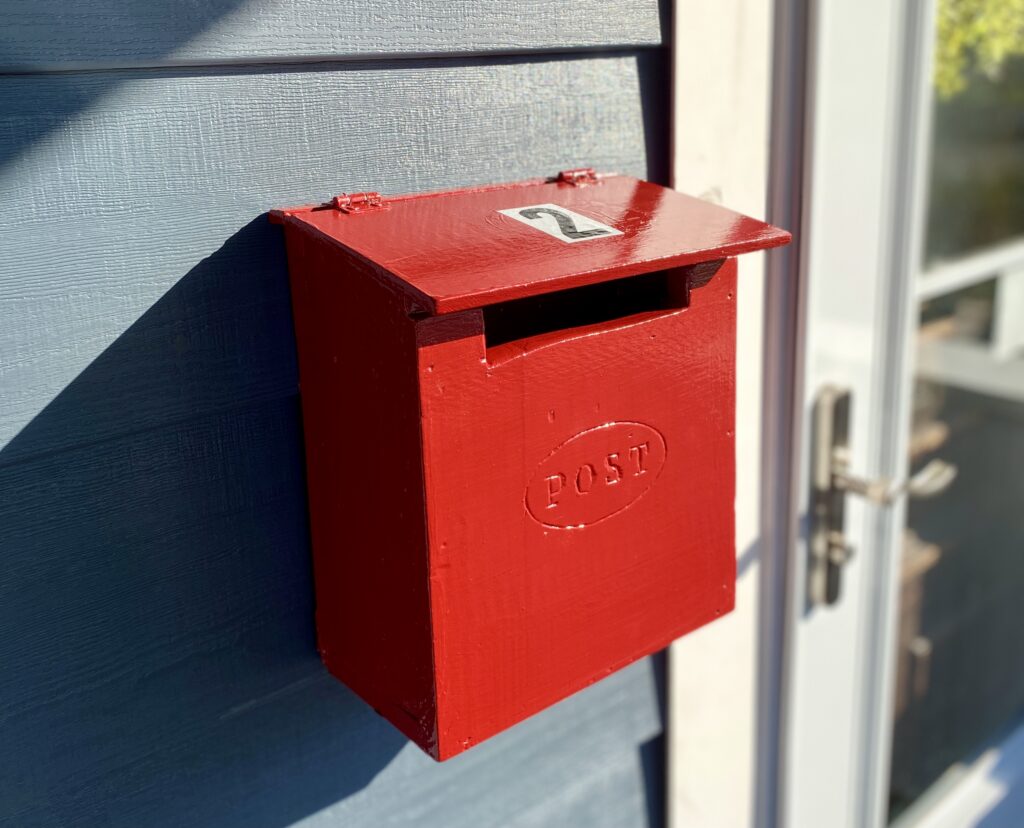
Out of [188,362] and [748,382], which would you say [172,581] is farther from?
[748,382]

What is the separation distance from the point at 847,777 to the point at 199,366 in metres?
1.26

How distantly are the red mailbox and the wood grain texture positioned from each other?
129 mm

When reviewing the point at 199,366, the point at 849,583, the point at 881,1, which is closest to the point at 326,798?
the point at 199,366

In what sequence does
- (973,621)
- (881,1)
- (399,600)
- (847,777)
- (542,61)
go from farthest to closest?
(973,621) → (847,777) → (881,1) → (542,61) → (399,600)

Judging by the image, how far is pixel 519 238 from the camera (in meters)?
0.80

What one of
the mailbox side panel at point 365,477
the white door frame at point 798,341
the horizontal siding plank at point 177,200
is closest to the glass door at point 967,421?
the white door frame at point 798,341

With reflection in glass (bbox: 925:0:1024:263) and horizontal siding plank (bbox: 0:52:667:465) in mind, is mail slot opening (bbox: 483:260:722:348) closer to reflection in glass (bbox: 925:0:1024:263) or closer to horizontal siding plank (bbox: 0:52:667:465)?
horizontal siding plank (bbox: 0:52:667:465)

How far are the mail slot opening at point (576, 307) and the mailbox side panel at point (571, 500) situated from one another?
0.05m

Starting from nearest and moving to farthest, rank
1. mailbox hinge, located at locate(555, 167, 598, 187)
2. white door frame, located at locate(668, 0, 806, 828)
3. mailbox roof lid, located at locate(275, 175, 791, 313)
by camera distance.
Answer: mailbox roof lid, located at locate(275, 175, 791, 313) → mailbox hinge, located at locate(555, 167, 598, 187) → white door frame, located at locate(668, 0, 806, 828)

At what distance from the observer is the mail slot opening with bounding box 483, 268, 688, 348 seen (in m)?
0.90

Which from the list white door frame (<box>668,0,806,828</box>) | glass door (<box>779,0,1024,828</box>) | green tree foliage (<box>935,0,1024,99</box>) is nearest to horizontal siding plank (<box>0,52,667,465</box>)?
white door frame (<box>668,0,806,828</box>)

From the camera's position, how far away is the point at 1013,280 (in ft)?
6.14

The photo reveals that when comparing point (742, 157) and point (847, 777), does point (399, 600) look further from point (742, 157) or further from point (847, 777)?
point (847, 777)

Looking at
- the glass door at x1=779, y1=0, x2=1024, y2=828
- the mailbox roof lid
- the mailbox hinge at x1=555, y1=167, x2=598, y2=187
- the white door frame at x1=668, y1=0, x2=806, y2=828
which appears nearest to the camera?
the mailbox roof lid
